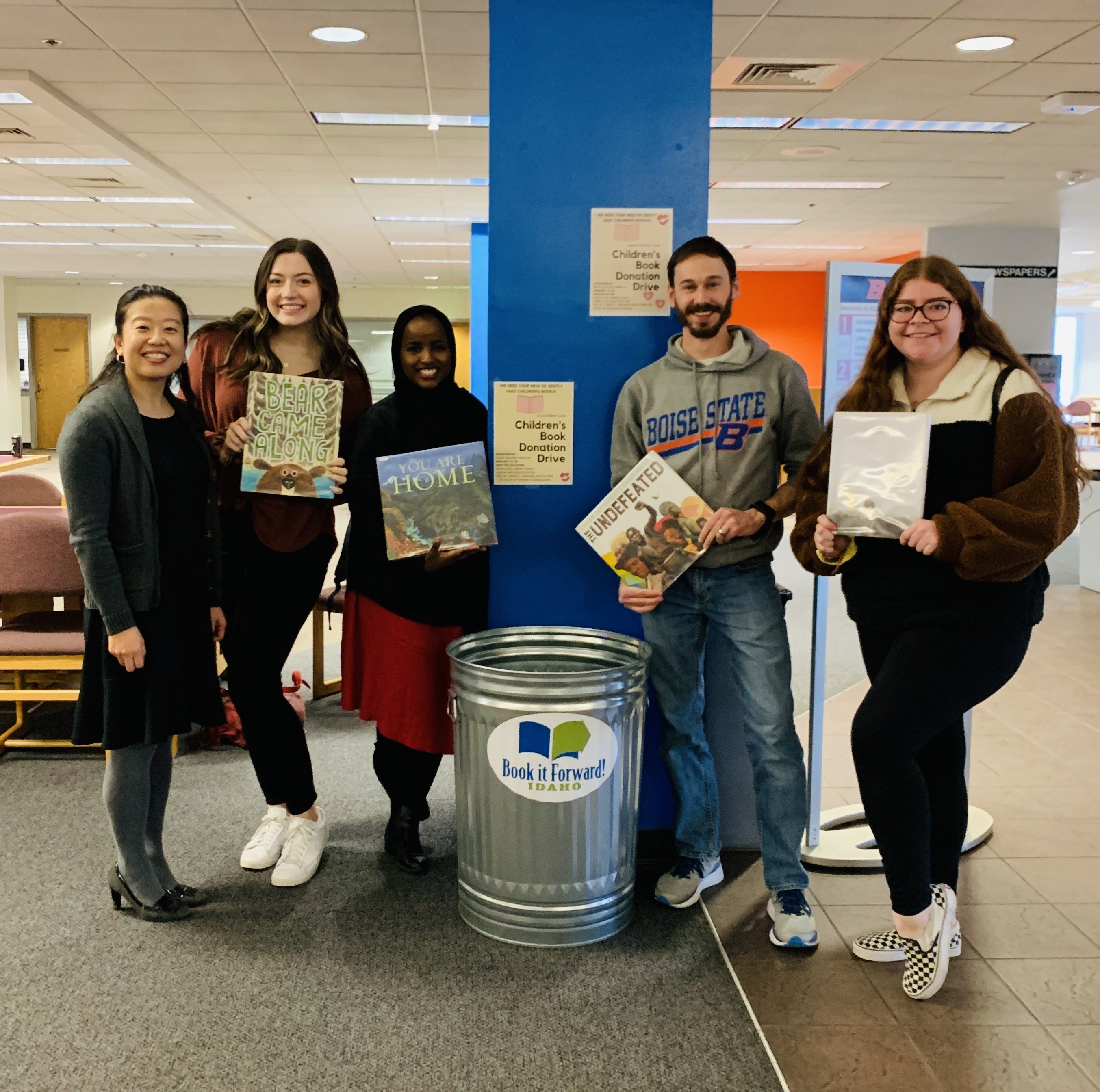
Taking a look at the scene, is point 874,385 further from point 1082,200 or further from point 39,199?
point 39,199

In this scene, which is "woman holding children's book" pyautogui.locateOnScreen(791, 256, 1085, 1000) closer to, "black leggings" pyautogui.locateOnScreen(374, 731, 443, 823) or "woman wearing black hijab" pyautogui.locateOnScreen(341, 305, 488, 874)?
"woman wearing black hijab" pyautogui.locateOnScreen(341, 305, 488, 874)

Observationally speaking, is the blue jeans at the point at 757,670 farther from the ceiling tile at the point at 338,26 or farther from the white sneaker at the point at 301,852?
the ceiling tile at the point at 338,26

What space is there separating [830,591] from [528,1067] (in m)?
6.13

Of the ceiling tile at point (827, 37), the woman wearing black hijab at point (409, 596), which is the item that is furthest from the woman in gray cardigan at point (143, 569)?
the ceiling tile at point (827, 37)

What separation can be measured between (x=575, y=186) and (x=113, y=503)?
4.57ft

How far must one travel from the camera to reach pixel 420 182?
9219mm

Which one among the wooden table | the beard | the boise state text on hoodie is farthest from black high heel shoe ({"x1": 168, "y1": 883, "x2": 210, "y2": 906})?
the wooden table

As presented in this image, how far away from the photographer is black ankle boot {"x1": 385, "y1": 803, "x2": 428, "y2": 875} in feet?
9.20

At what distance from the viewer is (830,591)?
7.66m

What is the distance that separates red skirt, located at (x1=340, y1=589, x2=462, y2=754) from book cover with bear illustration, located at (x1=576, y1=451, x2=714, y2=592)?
54cm

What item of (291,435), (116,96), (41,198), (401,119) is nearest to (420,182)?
(401,119)

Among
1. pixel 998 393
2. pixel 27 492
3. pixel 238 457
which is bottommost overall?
pixel 27 492

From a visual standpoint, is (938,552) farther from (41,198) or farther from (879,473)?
(41,198)

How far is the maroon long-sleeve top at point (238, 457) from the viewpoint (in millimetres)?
2639
